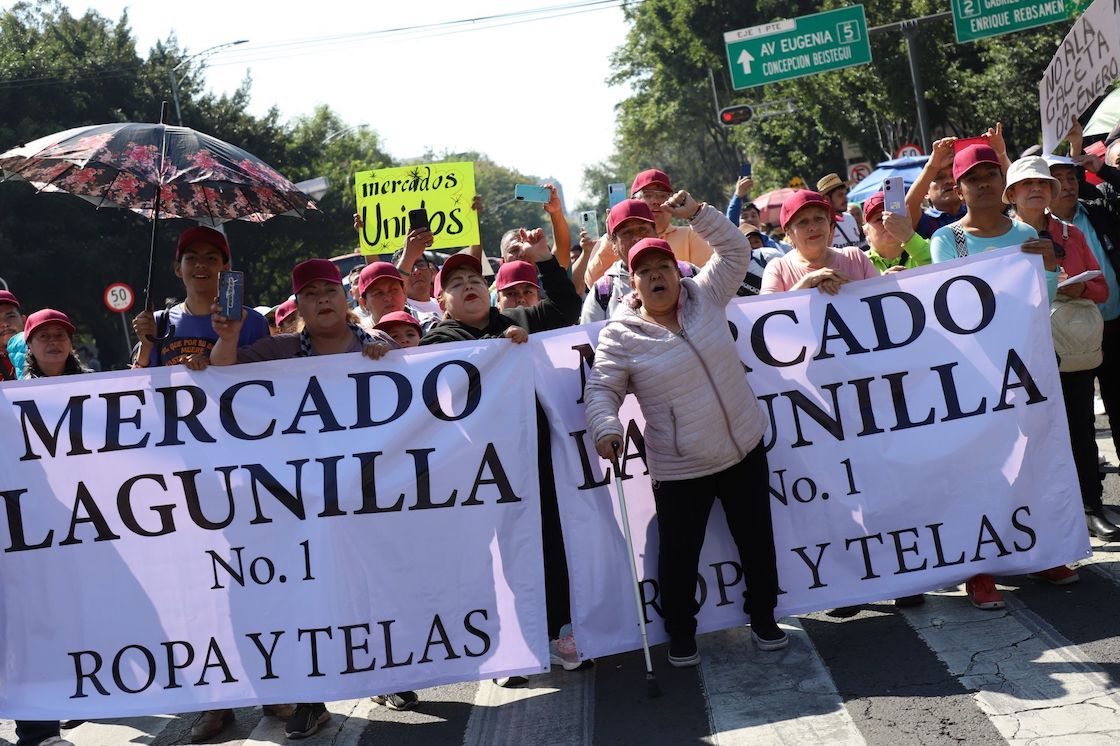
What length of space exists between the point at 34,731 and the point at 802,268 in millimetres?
4012

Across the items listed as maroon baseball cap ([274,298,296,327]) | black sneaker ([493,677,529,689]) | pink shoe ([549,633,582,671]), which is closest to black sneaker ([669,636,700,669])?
pink shoe ([549,633,582,671])

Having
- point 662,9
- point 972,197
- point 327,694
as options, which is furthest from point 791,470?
point 662,9

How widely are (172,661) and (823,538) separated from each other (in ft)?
9.42

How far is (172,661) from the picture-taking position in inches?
209

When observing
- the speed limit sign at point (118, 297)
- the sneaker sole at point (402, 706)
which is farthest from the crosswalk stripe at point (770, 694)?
the speed limit sign at point (118, 297)

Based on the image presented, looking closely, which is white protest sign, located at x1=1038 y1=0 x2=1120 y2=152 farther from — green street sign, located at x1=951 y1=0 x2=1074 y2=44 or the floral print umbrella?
green street sign, located at x1=951 y1=0 x2=1074 y2=44

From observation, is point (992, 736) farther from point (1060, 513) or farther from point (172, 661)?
point (172, 661)

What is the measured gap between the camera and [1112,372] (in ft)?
22.2

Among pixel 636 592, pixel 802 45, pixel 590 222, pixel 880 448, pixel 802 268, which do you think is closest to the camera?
pixel 636 592

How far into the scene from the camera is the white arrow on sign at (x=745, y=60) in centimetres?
2217

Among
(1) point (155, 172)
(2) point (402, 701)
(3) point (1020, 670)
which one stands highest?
(1) point (155, 172)

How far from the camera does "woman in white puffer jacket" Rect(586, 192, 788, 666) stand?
5172mm

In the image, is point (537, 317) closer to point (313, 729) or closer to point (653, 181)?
point (653, 181)

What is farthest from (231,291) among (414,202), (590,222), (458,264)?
(414,202)
